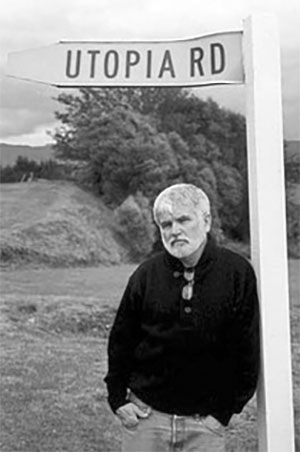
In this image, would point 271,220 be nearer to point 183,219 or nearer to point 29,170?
point 183,219

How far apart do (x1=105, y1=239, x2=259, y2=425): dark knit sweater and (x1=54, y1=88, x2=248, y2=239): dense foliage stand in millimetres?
695

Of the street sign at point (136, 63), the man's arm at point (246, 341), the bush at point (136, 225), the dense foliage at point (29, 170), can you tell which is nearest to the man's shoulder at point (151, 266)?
the man's arm at point (246, 341)

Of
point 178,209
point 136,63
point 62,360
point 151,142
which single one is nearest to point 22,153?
point 151,142

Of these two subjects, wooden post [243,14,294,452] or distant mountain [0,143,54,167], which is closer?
wooden post [243,14,294,452]

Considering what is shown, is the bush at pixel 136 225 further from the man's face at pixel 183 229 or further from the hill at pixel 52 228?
the man's face at pixel 183 229

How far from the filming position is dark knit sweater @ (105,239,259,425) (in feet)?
3.22

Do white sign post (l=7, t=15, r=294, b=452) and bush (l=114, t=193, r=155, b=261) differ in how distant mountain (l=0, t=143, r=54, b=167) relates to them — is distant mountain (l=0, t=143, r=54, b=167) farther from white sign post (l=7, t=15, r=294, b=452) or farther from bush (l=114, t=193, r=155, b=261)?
white sign post (l=7, t=15, r=294, b=452)

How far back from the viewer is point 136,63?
1.05 metres

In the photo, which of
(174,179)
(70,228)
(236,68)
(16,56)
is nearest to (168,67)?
(236,68)

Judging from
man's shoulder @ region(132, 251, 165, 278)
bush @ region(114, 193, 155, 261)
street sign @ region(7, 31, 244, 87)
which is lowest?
man's shoulder @ region(132, 251, 165, 278)

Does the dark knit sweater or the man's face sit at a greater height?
the man's face

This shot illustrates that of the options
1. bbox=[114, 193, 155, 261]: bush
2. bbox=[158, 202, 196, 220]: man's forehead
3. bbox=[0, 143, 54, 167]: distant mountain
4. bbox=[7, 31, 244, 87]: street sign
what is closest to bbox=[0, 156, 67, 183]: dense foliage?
bbox=[0, 143, 54, 167]: distant mountain

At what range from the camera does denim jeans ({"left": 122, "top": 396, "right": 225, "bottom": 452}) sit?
1.01 metres

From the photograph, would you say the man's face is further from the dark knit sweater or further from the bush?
the bush
